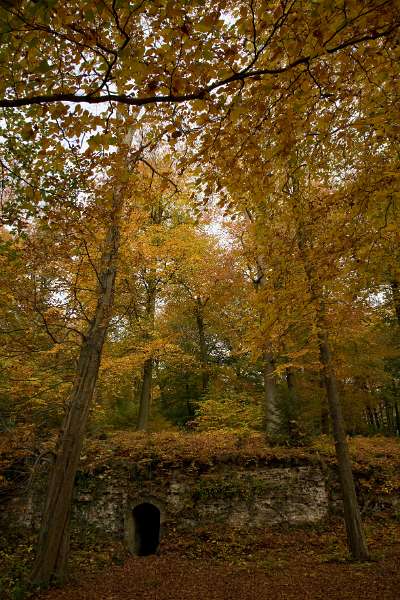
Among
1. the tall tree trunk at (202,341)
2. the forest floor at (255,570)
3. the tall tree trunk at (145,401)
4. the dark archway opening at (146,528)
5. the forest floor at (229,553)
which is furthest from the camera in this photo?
the tall tree trunk at (202,341)

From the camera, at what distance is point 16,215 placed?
518 cm

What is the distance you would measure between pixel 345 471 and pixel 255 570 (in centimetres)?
280

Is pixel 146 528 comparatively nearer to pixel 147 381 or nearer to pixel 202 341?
pixel 147 381

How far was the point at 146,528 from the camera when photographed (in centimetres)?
1165

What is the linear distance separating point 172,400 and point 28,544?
1115 centimetres

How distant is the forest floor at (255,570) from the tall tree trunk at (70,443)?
0.57 metres

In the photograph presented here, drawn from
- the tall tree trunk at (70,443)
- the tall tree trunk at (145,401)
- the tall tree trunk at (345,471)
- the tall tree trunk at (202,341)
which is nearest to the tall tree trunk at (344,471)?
the tall tree trunk at (345,471)

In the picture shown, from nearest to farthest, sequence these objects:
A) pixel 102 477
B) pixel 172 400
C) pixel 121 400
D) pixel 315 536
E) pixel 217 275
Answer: pixel 315 536, pixel 102 477, pixel 217 275, pixel 121 400, pixel 172 400

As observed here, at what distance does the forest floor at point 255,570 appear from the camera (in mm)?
6676

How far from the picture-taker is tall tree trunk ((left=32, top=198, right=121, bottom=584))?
23.2 feet

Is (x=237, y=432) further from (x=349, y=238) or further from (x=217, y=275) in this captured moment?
(x=349, y=238)

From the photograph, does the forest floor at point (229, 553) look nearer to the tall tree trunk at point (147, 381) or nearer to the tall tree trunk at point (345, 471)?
the tall tree trunk at point (345, 471)

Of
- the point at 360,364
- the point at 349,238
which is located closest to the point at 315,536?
the point at 360,364

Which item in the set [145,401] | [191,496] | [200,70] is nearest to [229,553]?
[191,496]
